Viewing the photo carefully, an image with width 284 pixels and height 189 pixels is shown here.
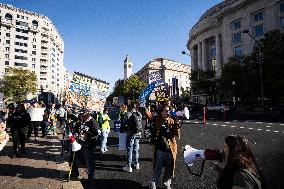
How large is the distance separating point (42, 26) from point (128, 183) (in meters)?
Result: 113

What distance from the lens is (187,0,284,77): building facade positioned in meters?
56.5

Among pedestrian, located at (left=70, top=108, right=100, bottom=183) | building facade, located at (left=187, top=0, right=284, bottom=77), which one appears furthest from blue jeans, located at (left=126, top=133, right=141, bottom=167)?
building facade, located at (left=187, top=0, right=284, bottom=77)

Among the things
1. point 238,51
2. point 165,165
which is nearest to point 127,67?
point 238,51

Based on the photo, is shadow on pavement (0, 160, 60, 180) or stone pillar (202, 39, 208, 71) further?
stone pillar (202, 39, 208, 71)

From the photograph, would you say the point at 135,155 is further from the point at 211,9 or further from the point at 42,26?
the point at 42,26

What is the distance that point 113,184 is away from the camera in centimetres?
713

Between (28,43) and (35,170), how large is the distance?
106 metres

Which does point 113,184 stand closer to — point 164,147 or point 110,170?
point 110,170

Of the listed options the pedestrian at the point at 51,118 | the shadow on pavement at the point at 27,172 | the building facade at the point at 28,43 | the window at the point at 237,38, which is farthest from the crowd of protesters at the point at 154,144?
the building facade at the point at 28,43

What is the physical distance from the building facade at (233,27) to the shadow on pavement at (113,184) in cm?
5507

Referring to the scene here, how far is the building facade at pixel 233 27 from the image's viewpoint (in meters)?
56.5

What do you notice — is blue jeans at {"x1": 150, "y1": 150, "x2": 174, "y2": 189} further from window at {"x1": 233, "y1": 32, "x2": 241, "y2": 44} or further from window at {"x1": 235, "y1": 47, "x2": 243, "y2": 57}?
window at {"x1": 233, "y1": 32, "x2": 241, "y2": 44}

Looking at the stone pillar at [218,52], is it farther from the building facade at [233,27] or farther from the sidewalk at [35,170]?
the sidewalk at [35,170]

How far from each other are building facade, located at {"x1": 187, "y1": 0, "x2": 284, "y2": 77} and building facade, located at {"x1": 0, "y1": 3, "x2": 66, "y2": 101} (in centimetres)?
5493
